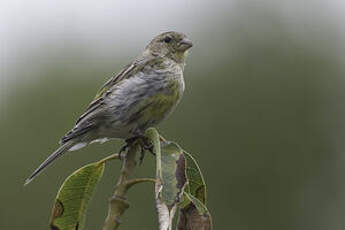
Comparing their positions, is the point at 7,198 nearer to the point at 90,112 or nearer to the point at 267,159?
the point at 267,159

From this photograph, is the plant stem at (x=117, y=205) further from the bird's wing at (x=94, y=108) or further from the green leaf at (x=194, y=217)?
the bird's wing at (x=94, y=108)

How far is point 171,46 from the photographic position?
5062mm

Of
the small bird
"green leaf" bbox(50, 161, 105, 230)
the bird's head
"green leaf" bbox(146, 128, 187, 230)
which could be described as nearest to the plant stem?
"green leaf" bbox(146, 128, 187, 230)

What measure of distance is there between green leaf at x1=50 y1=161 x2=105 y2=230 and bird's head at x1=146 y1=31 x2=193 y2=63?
7.15 feet

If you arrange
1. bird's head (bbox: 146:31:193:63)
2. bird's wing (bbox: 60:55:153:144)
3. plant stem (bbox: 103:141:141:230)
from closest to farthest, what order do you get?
plant stem (bbox: 103:141:141:230), bird's wing (bbox: 60:55:153:144), bird's head (bbox: 146:31:193:63)

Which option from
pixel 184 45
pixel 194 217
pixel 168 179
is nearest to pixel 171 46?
pixel 184 45

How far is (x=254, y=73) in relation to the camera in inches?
487

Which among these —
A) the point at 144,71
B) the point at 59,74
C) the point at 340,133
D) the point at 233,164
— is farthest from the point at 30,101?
the point at 144,71

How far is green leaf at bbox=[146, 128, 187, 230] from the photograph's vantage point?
2.30 m

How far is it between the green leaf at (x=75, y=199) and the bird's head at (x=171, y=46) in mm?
2181

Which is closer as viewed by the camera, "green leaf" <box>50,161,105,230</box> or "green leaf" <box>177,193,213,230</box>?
"green leaf" <box>177,193,213,230</box>

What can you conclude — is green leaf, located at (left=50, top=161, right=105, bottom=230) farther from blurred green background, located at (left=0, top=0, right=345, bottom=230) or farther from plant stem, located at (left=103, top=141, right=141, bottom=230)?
blurred green background, located at (left=0, top=0, right=345, bottom=230)

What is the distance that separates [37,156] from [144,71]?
231 inches

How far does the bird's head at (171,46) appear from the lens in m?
4.97
